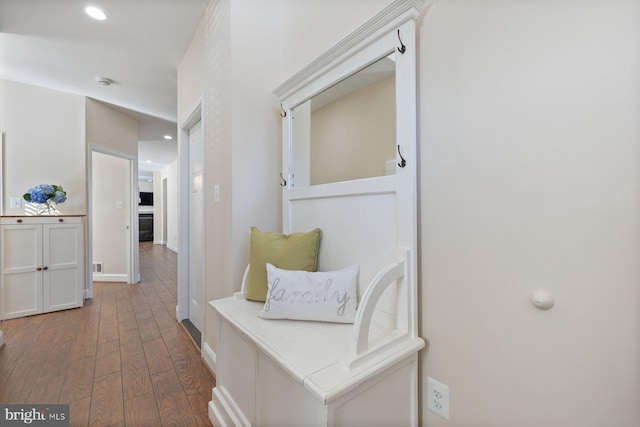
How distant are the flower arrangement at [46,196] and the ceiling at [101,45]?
46.9 inches

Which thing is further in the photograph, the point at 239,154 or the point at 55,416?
the point at 239,154

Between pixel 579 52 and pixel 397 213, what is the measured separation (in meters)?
0.65

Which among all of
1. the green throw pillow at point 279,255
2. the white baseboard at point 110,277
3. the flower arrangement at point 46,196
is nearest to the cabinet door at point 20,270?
the flower arrangement at point 46,196

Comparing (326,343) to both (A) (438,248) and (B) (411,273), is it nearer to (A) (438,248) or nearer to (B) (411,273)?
(B) (411,273)

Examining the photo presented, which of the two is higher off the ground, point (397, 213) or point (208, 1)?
point (208, 1)

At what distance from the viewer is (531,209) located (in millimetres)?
759

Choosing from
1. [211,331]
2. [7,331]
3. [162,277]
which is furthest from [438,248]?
[162,277]

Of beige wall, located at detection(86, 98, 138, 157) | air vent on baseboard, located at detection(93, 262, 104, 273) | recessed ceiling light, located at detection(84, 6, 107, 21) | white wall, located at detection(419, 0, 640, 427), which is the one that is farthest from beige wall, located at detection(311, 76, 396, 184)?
air vent on baseboard, located at detection(93, 262, 104, 273)

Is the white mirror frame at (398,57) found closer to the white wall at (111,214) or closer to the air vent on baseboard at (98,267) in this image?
the white wall at (111,214)

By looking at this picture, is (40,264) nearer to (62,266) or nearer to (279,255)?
(62,266)

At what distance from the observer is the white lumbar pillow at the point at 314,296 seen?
42.6 inches

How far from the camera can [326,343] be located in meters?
0.94
